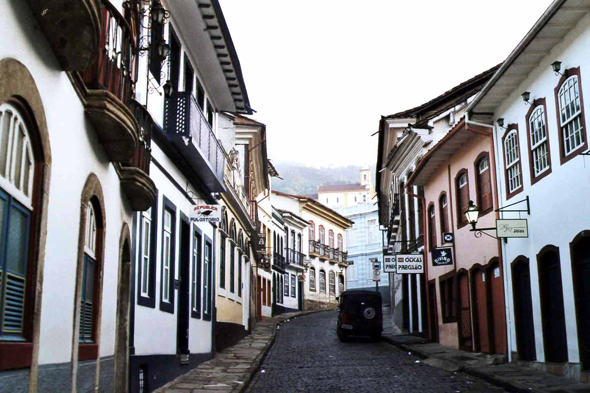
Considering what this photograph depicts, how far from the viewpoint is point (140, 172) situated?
9.21m

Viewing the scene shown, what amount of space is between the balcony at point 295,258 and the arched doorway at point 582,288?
117 feet

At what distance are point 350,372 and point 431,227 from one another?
889 cm

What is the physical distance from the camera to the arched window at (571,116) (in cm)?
1172

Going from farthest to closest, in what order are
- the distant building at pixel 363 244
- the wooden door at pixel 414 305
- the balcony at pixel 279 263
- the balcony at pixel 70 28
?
the distant building at pixel 363 244 < the balcony at pixel 279 263 < the wooden door at pixel 414 305 < the balcony at pixel 70 28

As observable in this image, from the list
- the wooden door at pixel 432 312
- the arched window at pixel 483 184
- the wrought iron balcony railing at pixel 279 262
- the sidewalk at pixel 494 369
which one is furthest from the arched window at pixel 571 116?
the wrought iron balcony railing at pixel 279 262

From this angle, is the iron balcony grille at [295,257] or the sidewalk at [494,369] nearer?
the sidewalk at [494,369]

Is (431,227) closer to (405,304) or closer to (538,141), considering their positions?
(405,304)

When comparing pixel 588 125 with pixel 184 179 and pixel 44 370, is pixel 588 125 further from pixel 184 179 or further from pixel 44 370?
pixel 44 370

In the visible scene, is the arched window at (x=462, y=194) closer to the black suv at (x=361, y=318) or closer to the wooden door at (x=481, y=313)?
the wooden door at (x=481, y=313)

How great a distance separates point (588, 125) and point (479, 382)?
5010 millimetres

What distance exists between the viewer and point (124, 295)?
9664 mm

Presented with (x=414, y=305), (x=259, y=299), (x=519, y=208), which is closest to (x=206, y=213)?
(x=519, y=208)

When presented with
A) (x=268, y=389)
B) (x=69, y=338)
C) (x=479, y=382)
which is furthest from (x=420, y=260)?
(x=69, y=338)

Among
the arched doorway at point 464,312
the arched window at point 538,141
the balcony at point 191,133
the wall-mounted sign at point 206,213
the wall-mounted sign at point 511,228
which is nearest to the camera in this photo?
the balcony at point 191,133
